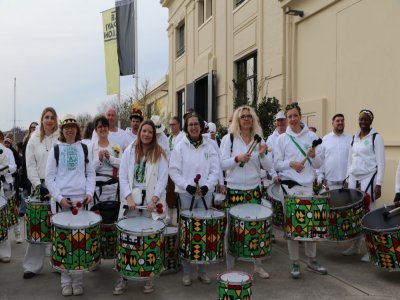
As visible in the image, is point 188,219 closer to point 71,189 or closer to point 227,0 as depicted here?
point 71,189

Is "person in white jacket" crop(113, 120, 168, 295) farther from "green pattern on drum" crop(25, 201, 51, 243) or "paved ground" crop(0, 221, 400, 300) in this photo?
"green pattern on drum" crop(25, 201, 51, 243)

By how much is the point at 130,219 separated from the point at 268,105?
659 cm

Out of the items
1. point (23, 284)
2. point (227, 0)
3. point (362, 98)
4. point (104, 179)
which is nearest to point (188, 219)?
point (104, 179)

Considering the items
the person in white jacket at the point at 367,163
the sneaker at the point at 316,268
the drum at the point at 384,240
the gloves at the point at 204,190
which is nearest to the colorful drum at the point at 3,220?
the gloves at the point at 204,190

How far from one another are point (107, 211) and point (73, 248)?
2.55 ft

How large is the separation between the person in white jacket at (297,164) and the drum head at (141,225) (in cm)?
168

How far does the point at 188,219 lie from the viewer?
442 cm

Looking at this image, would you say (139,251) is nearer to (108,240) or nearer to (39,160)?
(108,240)

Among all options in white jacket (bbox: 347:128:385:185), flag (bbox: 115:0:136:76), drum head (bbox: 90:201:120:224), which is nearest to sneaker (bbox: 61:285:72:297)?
drum head (bbox: 90:201:120:224)

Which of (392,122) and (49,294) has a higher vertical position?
(392,122)

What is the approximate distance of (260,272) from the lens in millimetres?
5004

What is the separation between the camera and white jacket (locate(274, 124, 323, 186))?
5.03 meters

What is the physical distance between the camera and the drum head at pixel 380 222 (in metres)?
4.66

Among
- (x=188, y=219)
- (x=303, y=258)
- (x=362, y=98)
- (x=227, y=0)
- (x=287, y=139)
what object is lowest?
(x=303, y=258)
